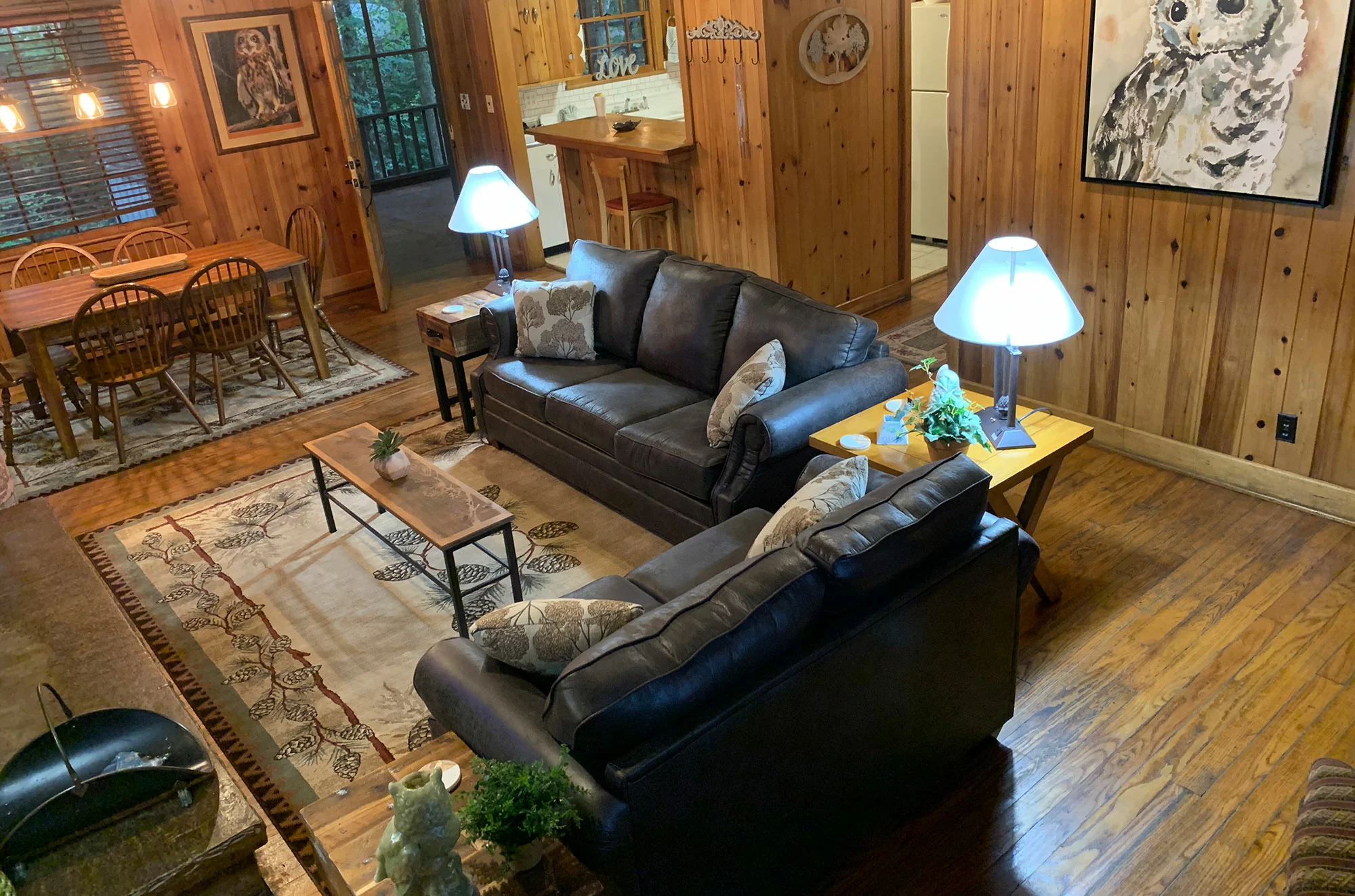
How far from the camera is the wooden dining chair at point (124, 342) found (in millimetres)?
4957

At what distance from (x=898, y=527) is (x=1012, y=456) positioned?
43.0 inches

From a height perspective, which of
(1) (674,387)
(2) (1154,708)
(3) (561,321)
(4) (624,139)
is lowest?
(2) (1154,708)

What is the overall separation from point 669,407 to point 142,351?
2928 millimetres

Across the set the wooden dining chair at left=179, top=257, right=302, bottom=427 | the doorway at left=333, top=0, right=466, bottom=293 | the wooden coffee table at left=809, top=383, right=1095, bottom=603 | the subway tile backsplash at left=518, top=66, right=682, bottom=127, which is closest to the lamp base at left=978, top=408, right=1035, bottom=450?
the wooden coffee table at left=809, top=383, right=1095, bottom=603

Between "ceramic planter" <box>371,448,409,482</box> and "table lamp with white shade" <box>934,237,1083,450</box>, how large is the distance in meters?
1.99

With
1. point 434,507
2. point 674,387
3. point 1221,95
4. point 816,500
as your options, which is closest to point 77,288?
point 434,507

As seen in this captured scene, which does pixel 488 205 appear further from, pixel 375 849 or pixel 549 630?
pixel 375 849

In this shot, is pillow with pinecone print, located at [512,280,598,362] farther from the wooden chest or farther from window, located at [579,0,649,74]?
window, located at [579,0,649,74]

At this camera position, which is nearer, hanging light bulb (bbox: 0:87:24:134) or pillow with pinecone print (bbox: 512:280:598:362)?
pillow with pinecone print (bbox: 512:280:598:362)

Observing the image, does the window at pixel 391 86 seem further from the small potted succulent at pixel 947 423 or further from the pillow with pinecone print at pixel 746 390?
the small potted succulent at pixel 947 423

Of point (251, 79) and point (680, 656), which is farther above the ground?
point (251, 79)

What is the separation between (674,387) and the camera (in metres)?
4.25

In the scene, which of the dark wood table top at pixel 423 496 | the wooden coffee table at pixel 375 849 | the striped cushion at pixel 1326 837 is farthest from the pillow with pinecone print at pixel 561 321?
the striped cushion at pixel 1326 837

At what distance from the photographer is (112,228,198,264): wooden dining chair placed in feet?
20.5
